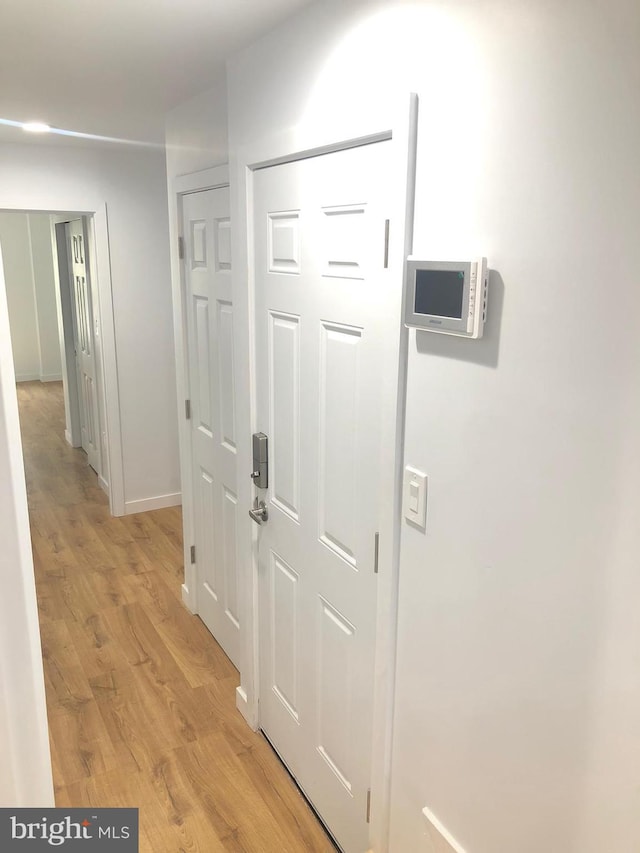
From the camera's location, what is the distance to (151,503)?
15.3 ft

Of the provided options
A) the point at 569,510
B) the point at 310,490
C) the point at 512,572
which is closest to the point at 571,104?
the point at 569,510

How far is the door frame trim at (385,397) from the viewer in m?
1.37

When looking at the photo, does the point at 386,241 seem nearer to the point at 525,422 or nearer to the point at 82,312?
the point at 525,422

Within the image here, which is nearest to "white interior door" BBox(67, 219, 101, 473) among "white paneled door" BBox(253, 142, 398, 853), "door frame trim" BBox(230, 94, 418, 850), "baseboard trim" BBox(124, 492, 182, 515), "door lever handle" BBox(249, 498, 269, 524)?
"baseboard trim" BBox(124, 492, 182, 515)

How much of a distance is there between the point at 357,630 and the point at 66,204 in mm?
3378

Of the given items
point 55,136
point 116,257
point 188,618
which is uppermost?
point 55,136

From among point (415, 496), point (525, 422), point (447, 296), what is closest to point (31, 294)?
point (415, 496)

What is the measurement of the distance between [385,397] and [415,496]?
0.24 meters

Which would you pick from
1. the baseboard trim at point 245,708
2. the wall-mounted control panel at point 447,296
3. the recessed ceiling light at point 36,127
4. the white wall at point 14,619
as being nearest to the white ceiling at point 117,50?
the recessed ceiling light at point 36,127

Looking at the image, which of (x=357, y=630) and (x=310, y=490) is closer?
(x=357, y=630)

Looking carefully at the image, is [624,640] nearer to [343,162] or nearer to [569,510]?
[569,510]

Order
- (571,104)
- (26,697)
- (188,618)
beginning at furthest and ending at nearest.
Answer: (188,618) → (571,104) → (26,697)

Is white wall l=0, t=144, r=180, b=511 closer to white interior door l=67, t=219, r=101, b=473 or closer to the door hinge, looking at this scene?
white interior door l=67, t=219, r=101, b=473

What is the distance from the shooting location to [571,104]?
3.27 ft
